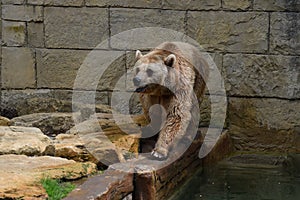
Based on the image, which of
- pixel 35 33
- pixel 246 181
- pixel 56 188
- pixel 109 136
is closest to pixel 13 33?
pixel 35 33

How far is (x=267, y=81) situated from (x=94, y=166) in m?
2.85

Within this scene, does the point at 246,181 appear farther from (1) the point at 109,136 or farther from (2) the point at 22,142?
(2) the point at 22,142

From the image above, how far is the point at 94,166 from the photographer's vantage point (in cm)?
498

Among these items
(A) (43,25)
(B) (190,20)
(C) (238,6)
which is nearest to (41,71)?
(A) (43,25)

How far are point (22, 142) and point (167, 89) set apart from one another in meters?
1.34

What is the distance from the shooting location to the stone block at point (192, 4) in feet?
23.4

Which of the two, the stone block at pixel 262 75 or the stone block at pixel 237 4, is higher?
the stone block at pixel 237 4

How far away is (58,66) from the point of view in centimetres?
746

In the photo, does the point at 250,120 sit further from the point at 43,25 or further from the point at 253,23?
the point at 43,25

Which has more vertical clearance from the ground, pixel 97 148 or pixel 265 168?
pixel 97 148

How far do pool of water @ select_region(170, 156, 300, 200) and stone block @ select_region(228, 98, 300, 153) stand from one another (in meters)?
0.21

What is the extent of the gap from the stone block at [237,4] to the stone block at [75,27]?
132 cm

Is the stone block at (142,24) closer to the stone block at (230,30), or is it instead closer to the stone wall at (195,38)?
the stone wall at (195,38)

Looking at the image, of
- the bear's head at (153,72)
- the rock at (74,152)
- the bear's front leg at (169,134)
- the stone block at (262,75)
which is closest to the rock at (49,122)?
the rock at (74,152)
